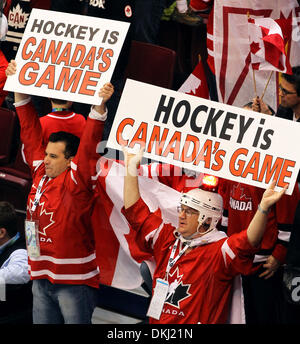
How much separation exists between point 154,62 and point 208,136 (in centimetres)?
241

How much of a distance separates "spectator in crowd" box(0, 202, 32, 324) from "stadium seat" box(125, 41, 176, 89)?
1.85 meters

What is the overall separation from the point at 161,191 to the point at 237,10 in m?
1.51

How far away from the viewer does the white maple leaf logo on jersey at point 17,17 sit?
7.86m

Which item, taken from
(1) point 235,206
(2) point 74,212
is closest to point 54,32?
(2) point 74,212

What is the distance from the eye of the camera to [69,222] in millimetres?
5785

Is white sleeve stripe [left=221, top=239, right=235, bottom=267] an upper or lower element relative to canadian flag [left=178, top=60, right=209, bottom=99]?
lower

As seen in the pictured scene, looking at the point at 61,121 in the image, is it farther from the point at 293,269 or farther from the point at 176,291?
the point at 293,269

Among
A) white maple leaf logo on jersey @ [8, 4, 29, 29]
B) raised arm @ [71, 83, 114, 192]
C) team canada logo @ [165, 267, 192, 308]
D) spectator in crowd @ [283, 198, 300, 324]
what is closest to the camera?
team canada logo @ [165, 267, 192, 308]

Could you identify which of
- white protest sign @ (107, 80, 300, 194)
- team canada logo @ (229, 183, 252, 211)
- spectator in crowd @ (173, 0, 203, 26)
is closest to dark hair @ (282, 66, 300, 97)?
white protest sign @ (107, 80, 300, 194)

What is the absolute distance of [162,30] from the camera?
26.9 feet

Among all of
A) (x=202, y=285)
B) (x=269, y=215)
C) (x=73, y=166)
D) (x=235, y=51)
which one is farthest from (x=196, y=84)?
(x=202, y=285)

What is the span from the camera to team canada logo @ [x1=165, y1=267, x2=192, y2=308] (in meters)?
5.20

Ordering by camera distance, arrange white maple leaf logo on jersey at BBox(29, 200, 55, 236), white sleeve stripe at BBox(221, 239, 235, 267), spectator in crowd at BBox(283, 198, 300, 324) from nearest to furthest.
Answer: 1. white sleeve stripe at BBox(221, 239, 235, 267)
2. spectator in crowd at BBox(283, 198, 300, 324)
3. white maple leaf logo on jersey at BBox(29, 200, 55, 236)

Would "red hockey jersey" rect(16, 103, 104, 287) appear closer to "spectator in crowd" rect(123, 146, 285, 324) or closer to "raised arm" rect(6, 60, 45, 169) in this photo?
"raised arm" rect(6, 60, 45, 169)
